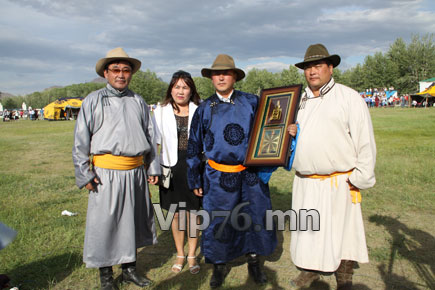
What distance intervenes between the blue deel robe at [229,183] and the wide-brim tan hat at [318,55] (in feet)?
2.44

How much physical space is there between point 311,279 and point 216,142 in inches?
71.5

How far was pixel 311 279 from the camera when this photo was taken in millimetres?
3684

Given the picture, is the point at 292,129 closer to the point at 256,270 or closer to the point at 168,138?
the point at 168,138

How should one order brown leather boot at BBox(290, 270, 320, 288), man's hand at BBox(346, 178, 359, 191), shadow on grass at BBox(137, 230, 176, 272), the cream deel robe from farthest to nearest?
shadow on grass at BBox(137, 230, 176, 272) → brown leather boot at BBox(290, 270, 320, 288) → man's hand at BBox(346, 178, 359, 191) → the cream deel robe

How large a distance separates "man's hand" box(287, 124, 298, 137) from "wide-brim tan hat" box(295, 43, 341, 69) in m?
0.62

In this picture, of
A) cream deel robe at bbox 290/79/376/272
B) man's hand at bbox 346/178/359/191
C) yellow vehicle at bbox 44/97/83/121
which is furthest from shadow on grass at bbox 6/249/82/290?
yellow vehicle at bbox 44/97/83/121

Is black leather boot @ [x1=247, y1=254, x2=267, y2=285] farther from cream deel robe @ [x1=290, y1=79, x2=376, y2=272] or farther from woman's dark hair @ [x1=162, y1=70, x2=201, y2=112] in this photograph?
woman's dark hair @ [x1=162, y1=70, x2=201, y2=112]

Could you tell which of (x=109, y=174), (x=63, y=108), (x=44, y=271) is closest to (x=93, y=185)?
(x=109, y=174)

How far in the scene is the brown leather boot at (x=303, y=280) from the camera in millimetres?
3629

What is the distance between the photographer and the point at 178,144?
3979 millimetres

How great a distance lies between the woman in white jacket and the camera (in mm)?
3930

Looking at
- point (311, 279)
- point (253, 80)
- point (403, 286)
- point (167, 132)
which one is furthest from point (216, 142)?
point (253, 80)

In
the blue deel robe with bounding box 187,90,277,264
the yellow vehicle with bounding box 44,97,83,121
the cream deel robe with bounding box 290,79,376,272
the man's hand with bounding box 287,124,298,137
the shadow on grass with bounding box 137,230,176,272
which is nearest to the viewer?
the cream deel robe with bounding box 290,79,376,272

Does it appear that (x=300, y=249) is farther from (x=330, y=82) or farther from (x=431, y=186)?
(x=431, y=186)
